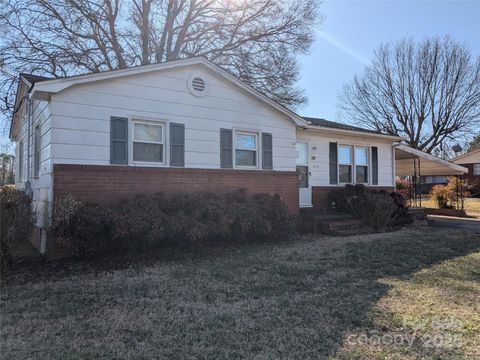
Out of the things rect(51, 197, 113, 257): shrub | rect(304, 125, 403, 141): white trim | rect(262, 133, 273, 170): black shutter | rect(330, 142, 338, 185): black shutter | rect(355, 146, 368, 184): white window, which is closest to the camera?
→ rect(51, 197, 113, 257): shrub

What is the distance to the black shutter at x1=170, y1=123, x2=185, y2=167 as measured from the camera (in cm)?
933

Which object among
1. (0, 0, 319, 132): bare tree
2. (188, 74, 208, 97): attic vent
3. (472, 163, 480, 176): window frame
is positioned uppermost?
(0, 0, 319, 132): bare tree

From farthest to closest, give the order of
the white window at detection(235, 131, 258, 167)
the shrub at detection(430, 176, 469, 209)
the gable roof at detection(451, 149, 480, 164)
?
the gable roof at detection(451, 149, 480, 164)
the shrub at detection(430, 176, 469, 209)
the white window at detection(235, 131, 258, 167)

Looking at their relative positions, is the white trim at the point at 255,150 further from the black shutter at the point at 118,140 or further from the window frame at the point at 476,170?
the window frame at the point at 476,170

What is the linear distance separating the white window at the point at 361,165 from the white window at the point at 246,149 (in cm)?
531

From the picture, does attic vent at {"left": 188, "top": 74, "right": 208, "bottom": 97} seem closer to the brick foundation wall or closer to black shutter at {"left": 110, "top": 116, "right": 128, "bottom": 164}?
black shutter at {"left": 110, "top": 116, "right": 128, "bottom": 164}

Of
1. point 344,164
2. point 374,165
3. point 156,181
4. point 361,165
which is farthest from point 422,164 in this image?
point 156,181

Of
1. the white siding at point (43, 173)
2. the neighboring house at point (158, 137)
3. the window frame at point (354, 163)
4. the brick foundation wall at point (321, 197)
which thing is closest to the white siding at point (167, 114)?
the neighboring house at point (158, 137)

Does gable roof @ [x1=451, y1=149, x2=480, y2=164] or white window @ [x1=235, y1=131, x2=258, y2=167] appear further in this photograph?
gable roof @ [x1=451, y1=149, x2=480, y2=164]

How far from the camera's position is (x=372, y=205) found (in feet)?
38.2

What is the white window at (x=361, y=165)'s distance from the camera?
47.4 ft

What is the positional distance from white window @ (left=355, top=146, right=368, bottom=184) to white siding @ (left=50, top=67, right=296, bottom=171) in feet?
12.8

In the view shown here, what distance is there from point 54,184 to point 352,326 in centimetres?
631

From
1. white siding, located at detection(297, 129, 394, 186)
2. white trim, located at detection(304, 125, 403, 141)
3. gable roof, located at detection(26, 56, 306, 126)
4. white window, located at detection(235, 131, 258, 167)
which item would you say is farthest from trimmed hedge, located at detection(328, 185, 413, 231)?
white window, located at detection(235, 131, 258, 167)
